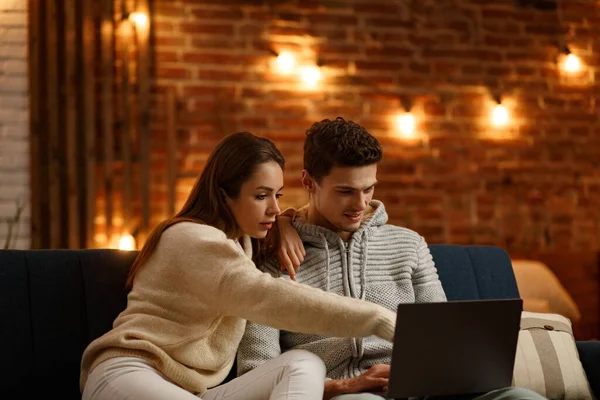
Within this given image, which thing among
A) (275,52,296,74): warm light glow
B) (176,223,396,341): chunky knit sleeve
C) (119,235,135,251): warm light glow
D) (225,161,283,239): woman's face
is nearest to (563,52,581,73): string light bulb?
(275,52,296,74): warm light glow

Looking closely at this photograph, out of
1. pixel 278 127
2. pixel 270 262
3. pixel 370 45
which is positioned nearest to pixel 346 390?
Answer: pixel 270 262

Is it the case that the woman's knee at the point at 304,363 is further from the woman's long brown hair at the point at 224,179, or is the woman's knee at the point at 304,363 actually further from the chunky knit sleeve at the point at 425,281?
the chunky knit sleeve at the point at 425,281

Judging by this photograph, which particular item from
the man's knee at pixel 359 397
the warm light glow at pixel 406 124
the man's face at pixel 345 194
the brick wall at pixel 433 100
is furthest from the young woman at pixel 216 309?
the warm light glow at pixel 406 124

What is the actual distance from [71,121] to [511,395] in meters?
2.72

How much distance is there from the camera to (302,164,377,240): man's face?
224 centimetres

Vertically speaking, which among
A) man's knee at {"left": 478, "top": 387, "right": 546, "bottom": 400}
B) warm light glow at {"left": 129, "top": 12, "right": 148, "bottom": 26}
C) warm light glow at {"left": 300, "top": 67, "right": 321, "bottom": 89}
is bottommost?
man's knee at {"left": 478, "top": 387, "right": 546, "bottom": 400}

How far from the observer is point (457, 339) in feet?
5.89

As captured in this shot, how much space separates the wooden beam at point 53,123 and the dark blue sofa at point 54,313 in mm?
1722

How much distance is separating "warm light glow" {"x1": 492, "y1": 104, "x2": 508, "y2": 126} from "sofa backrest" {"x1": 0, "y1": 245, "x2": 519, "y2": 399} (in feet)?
8.79

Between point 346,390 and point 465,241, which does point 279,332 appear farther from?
point 465,241

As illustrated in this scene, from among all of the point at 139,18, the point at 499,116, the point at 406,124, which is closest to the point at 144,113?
the point at 139,18

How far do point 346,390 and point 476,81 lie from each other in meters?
2.82

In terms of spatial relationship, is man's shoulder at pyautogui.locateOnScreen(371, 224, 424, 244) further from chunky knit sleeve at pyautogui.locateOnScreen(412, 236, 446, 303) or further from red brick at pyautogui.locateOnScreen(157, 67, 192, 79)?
red brick at pyautogui.locateOnScreen(157, 67, 192, 79)

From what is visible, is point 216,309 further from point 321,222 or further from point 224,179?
point 321,222
